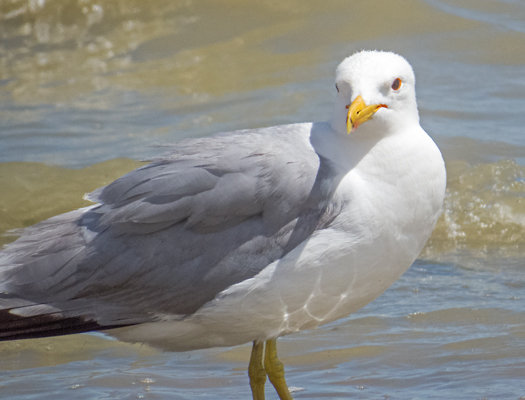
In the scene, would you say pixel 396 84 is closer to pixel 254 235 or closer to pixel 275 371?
pixel 254 235

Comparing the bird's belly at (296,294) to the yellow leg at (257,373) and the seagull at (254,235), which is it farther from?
the yellow leg at (257,373)

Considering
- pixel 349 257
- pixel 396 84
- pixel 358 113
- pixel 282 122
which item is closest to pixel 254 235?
pixel 349 257

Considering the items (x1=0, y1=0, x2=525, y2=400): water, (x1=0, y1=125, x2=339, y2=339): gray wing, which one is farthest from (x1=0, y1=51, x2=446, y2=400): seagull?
(x1=0, y1=0, x2=525, y2=400): water

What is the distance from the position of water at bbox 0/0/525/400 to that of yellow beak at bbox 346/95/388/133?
152 centimetres

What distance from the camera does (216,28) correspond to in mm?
11414

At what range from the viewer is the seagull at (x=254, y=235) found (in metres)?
3.52

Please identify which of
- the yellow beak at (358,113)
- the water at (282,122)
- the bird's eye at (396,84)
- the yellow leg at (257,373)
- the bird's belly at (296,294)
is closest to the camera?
the yellow beak at (358,113)

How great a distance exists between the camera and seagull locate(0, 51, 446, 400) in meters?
3.52

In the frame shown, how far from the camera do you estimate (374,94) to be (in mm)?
3523

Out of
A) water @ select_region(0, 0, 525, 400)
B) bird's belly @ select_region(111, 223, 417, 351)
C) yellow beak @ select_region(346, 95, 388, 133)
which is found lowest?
water @ select_region(0, 0, 525, 400)

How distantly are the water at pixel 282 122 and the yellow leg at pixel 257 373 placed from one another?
8.7 inches

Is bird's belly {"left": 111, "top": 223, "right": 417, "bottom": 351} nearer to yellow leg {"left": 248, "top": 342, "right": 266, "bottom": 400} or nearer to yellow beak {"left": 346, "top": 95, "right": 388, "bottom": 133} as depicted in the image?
yellow leg {"left": 248, "top": 342, "right": 266, "bottom": 400}

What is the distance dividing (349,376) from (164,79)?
6.42m

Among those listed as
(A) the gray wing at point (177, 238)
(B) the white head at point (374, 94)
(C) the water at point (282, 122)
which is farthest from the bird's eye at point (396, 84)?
(C) the water at point (282, 122)
